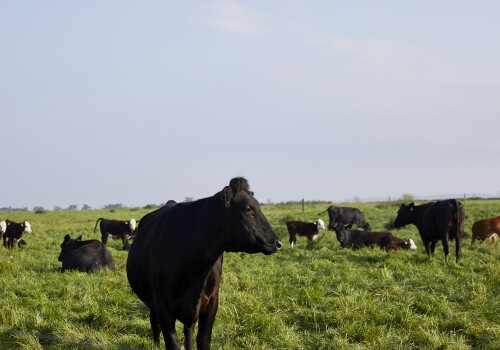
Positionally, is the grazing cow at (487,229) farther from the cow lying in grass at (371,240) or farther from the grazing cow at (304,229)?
the grazing cow at (304,229)

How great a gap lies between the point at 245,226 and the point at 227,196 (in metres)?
0.30

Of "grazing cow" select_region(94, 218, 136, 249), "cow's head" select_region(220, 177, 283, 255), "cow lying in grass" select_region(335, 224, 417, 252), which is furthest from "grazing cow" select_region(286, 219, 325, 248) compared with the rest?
"cow's head" select_region(220, 177, 283, 255)

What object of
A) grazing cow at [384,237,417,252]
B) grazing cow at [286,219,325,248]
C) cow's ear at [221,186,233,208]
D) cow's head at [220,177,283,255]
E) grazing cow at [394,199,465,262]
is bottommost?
grazing cow at [384,237,417,252]

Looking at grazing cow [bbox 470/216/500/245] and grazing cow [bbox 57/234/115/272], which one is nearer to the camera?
grazing cow [bbox 57/234/115/272]

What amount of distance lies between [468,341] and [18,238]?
17098 millimetres

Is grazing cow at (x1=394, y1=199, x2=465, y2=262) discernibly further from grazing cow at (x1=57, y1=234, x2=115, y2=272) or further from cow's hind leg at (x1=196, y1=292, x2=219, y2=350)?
cow's hind leg at (x1=196, y1=292, x2=219, y2=350)

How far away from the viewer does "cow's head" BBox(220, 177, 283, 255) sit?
4.66m

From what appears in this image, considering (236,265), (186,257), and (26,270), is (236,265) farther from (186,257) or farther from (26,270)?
(186,257)

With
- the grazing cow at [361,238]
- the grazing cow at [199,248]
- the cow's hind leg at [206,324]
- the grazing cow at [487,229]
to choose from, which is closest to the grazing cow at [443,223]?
the grazing cow at [361,238]

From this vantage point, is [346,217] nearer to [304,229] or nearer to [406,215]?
[304,229]

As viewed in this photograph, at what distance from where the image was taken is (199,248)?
16.1 ft

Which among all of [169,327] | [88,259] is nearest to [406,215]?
[88,259]

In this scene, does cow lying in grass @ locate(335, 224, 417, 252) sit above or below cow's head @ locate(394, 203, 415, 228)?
below

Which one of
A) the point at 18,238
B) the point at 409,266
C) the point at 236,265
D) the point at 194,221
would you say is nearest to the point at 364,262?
the point at 409,266
